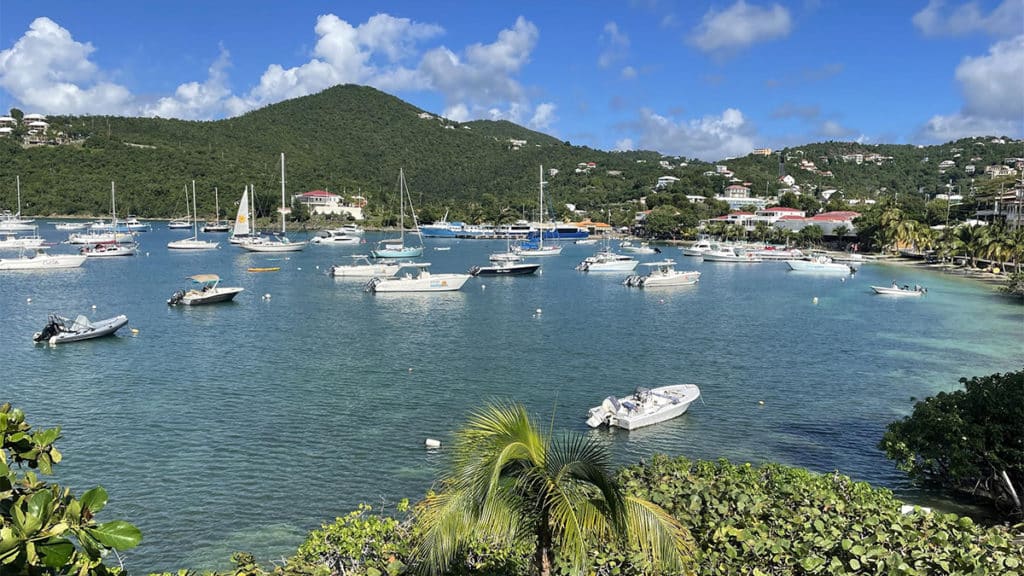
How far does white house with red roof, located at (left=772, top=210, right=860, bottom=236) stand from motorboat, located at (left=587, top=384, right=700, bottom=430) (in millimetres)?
92453

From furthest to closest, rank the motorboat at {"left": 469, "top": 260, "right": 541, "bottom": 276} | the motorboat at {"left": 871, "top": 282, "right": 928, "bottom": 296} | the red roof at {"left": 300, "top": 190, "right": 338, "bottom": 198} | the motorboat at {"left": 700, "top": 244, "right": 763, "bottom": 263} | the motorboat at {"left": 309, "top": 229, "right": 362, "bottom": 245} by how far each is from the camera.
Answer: the red roof at {"left": 300, "top": 190, "right": 338, "bottom": 198}
the motorboat at {"left": 309, "top": 229, "right": 362, "bottom": 245}
the motorboat at {"left": 700, "top": 244, "right": 763, "bottom": 263}
the motorboat at {"left": 469, "top": 260, "right": 541, "bottom": 276}
the motorboat at {"left": 871, "top": 282, "right": 928, "bottom": 296}

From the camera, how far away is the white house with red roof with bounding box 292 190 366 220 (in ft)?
523

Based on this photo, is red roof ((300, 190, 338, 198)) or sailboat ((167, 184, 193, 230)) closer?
sailboat ((167, 184, 193, 230))

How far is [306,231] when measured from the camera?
14588 centimetres

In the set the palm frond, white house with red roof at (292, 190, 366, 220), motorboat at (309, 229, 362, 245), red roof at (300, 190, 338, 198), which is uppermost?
red roof at (300, 190, 338, 198)

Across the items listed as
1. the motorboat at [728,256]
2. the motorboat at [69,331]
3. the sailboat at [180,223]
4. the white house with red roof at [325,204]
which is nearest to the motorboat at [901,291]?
the motorboat at [728,256]

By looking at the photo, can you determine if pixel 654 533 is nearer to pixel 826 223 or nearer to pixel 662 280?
pixel 662 280

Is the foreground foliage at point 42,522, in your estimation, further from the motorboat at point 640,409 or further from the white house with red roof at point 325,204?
the white house with red roof at point 325,204

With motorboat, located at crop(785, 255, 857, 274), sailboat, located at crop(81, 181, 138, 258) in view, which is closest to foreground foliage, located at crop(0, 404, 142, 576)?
motorboat, located at crop(785, 255, 857, 274)

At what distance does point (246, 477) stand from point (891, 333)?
35894 mm

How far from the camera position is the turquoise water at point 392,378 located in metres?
16.9

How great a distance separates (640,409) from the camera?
70.3ft

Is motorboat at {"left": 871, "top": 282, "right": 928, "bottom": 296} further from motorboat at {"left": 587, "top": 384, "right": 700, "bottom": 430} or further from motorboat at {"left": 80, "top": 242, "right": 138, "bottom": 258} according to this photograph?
motorboat at {"left": 80, "top": 242, "right": 138, "bottom": 258}

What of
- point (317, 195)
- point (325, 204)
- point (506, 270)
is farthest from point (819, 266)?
point (317, 195)
